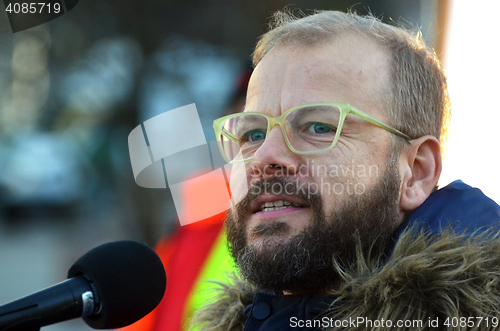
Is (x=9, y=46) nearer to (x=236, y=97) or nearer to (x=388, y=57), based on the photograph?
(x=236, y=97)

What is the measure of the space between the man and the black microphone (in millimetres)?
578

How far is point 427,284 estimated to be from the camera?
131 centimetres

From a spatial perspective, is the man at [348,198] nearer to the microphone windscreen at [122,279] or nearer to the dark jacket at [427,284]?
the dark jacket at [427,284]

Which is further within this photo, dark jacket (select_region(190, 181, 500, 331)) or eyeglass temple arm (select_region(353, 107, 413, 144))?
eyeglass temple arm (select_region(353, 107, 413, 144))

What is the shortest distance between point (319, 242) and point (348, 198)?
20 cm

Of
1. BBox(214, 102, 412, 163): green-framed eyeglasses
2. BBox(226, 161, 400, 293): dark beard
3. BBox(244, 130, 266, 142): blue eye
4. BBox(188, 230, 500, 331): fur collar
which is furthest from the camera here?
BBox(244, 130, 266, 142): blue eye

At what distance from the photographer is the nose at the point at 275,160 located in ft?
5.57

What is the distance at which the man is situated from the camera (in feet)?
4.37

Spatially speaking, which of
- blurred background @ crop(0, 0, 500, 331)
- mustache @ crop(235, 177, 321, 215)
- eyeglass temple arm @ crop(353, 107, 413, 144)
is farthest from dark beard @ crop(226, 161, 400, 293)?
blurred background @ crop(0, 0, 500, 331)

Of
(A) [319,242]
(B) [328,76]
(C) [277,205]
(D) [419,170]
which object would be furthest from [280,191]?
(D) [419,170]

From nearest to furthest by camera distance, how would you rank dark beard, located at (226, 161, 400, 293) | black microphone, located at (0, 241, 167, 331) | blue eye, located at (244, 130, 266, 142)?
black microphone, located at (0, 241, 167, 331), dark beard, located at (226, 161, 400, 293), blue eye, located at (244, 130, 266, 142)

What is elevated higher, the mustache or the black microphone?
the black microphone

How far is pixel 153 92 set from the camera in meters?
4.88

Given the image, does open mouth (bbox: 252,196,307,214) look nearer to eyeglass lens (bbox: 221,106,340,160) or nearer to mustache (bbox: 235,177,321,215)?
mustache (bbox: 235,177,321,215)
